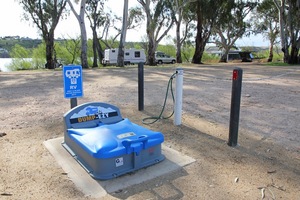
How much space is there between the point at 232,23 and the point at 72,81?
99.8ft

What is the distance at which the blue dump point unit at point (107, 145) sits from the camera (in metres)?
2.66

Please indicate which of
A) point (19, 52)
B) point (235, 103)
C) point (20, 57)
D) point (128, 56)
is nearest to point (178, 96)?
point (235, 103)

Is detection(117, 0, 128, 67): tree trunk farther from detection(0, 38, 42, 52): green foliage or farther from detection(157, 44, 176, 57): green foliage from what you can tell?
detection(157, 44, 176, 57): green foliage

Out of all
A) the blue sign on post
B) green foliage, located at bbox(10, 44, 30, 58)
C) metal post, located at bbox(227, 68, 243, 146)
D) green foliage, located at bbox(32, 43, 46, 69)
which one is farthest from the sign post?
green foliage, located at bbox(10, 44, 30, 58)

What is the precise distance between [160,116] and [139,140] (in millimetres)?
2088

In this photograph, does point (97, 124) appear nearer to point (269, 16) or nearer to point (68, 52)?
point (269, 16)

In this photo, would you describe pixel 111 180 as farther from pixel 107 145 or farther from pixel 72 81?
pixel 72 81

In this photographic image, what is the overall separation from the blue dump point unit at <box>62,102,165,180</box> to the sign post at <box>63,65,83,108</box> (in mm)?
593

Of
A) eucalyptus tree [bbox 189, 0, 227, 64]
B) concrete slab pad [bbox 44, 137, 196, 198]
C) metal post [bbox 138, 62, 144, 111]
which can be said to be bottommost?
concrete slab pad [bbox 44, 137, 196, 198]

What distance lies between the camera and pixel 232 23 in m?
30.9

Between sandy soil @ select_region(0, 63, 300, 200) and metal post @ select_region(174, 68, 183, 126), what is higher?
metal post @ select_region(174, 68, 183, 126)

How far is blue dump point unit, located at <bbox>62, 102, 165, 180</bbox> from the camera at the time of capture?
2.66m

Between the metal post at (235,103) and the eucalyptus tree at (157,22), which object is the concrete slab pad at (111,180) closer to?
the metal post at (235,103)

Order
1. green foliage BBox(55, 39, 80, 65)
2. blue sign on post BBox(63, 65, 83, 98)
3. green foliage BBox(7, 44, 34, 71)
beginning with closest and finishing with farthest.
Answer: blue sign on post BBox(63, 65, 83, 98) < green foliage BBox(7, 44, 34, 71) < green foliage BBox(55, 39, 80, 65)
